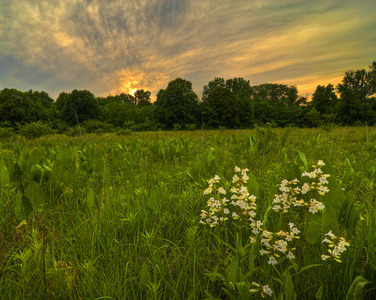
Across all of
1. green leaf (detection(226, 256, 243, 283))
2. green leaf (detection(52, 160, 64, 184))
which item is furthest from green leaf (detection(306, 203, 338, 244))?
green leaf (detection(52, 160, 64, 184))

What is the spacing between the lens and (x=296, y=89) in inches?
3000

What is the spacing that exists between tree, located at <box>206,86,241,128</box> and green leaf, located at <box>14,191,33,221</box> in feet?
152

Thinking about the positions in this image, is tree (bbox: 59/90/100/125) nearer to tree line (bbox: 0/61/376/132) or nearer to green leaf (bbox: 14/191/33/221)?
tree line (bbox: 0/61/376/132)

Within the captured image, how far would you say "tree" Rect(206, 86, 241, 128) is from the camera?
47.7m

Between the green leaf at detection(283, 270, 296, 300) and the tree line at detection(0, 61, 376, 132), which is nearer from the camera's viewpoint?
the green leaf at detection(283, 270, 296, 300)

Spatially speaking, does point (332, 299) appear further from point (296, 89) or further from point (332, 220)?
point (296, 89)

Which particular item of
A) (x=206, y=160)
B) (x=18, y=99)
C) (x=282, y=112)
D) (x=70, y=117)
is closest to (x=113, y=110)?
(x=70, y=117)

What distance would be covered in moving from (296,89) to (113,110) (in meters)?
68.8

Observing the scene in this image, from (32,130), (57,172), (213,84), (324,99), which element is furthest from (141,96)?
(57,172)

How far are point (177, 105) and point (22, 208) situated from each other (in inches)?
1747

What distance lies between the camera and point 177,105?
44.9 meters

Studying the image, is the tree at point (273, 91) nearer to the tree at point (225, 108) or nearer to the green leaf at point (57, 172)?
the tree at point (225, 108)

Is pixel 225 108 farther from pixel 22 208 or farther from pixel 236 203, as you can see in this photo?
pixel 236 203

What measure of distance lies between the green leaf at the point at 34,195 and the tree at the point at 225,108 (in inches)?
1823
